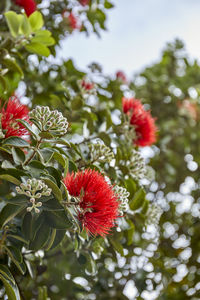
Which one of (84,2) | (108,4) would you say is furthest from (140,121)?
(84,2)

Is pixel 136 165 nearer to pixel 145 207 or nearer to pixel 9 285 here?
pixel 145 207

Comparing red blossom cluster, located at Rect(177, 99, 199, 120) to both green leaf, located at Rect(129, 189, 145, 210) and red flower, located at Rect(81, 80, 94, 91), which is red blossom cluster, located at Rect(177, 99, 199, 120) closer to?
red flower, located at Rect(81, 80, 94, 91)

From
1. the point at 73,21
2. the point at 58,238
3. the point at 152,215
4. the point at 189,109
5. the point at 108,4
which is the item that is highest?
the point at 108,4

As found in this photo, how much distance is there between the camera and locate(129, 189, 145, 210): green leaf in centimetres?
125

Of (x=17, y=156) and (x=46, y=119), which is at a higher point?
(x=46, y=119)

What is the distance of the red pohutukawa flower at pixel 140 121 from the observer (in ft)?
4.60

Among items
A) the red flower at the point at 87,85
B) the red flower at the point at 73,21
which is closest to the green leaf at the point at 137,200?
the red flower at the point at 87,85

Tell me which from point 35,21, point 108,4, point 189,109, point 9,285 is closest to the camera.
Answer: point 9,285

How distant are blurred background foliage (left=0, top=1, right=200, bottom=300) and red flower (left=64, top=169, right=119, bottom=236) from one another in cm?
8

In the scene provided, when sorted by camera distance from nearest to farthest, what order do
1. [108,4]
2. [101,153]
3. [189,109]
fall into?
[101,153] → [108,4] → [189,109]

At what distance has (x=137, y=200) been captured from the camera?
50.2 inches

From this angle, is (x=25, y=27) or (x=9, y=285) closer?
(x=9, y=285)

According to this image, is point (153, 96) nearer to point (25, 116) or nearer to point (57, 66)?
point (57, 66)

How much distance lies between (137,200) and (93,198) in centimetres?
38
